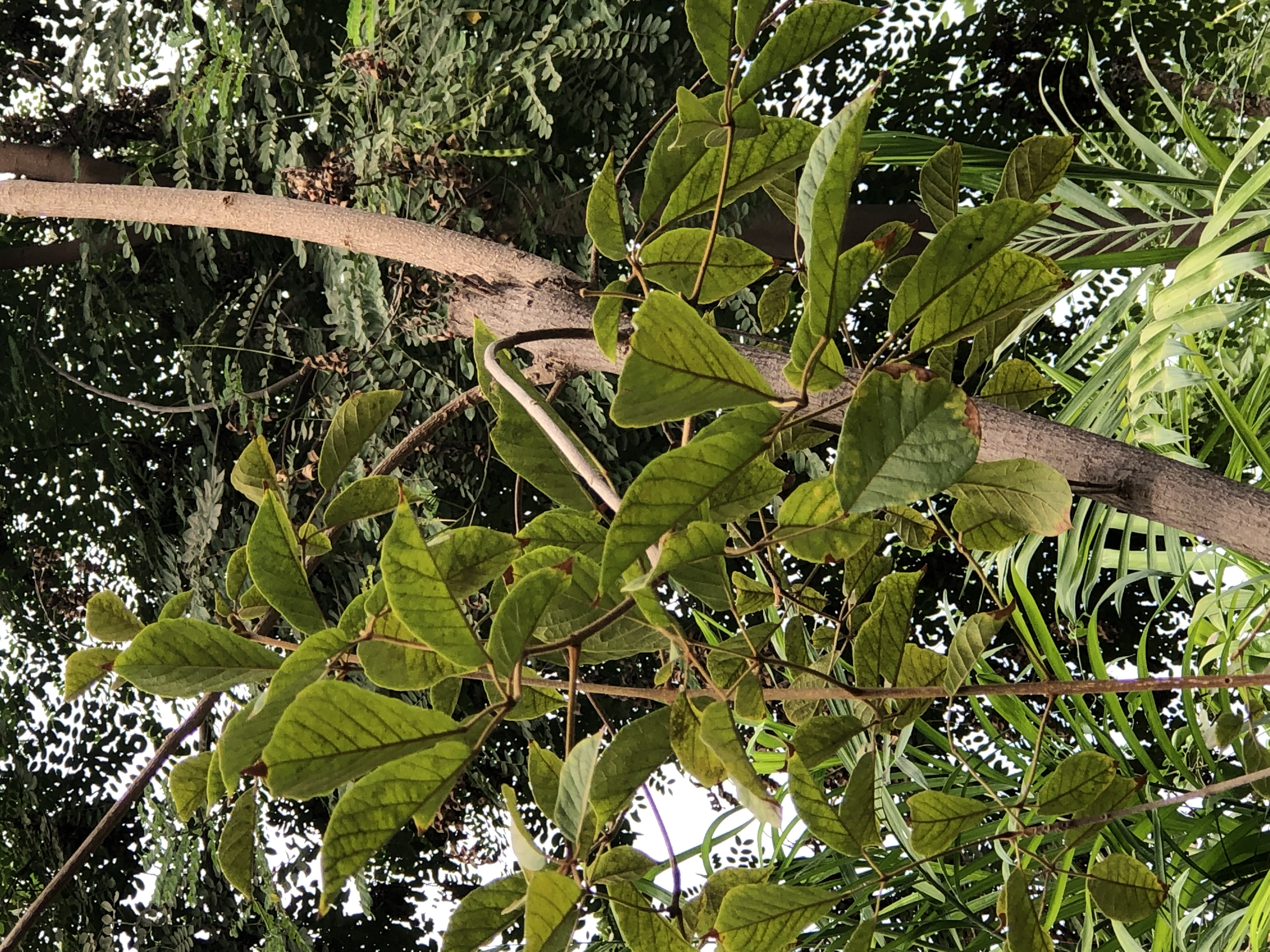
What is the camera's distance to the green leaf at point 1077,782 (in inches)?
10.6

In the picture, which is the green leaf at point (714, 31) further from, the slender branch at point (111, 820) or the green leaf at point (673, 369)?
the slender branch at point (111, 820)

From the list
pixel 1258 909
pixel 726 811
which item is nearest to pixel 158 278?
pixel 726 811

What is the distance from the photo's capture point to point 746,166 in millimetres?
228

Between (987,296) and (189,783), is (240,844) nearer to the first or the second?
(189,783)

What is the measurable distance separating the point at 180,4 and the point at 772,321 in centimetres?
76

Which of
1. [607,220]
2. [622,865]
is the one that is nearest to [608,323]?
[607,220]

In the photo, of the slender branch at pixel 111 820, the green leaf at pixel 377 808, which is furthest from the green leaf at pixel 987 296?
the slender branch at pixel 111 820

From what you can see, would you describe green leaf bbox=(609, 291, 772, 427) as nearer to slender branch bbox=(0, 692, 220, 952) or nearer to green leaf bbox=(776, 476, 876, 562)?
green leaf bbox=(776, 476, 876, 562)

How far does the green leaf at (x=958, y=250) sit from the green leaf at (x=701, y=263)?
0.24ft

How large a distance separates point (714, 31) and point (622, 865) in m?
0.18

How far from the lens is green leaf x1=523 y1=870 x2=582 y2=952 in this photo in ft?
0.51

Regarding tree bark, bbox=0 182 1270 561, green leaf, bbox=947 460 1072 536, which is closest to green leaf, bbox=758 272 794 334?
tree bark, bbox=0 182 1270 561

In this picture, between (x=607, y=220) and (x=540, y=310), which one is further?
(x=540, y=310)

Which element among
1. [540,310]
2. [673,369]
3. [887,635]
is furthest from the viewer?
[540,310]
